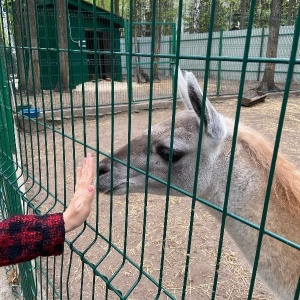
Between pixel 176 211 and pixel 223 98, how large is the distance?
8.50 meters

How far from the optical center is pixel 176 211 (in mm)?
4391

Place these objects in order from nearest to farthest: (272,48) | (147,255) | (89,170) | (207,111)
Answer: (89,170) → (207,111) → (147,255) → (272,48)

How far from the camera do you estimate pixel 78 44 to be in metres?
8.62

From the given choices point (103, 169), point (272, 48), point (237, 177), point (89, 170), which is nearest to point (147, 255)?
point (103, 169)

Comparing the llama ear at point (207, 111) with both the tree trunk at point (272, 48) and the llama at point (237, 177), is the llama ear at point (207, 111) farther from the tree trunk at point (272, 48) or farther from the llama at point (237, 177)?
A: the tree trunk at point (272, 48)

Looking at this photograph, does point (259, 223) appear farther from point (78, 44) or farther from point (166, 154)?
point (78, 44)

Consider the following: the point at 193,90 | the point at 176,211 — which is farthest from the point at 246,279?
the point at 193,90

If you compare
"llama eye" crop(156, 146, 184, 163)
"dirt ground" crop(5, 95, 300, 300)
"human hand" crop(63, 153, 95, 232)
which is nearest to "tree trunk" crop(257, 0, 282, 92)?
"dirt ground" crop(5, 95, 300, 300)

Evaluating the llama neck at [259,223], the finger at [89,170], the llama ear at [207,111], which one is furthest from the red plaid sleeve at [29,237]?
the llama neck at [259,223]

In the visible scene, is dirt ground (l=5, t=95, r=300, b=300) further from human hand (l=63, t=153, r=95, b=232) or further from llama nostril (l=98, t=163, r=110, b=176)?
human hand (l=63, t=153, r=95, b=232)

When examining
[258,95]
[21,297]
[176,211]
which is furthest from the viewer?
[258,95]

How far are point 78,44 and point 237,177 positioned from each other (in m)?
7.66

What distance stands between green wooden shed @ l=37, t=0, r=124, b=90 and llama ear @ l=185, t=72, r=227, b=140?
382 millimetres

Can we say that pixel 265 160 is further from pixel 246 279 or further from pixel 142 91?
pixel 142 91
